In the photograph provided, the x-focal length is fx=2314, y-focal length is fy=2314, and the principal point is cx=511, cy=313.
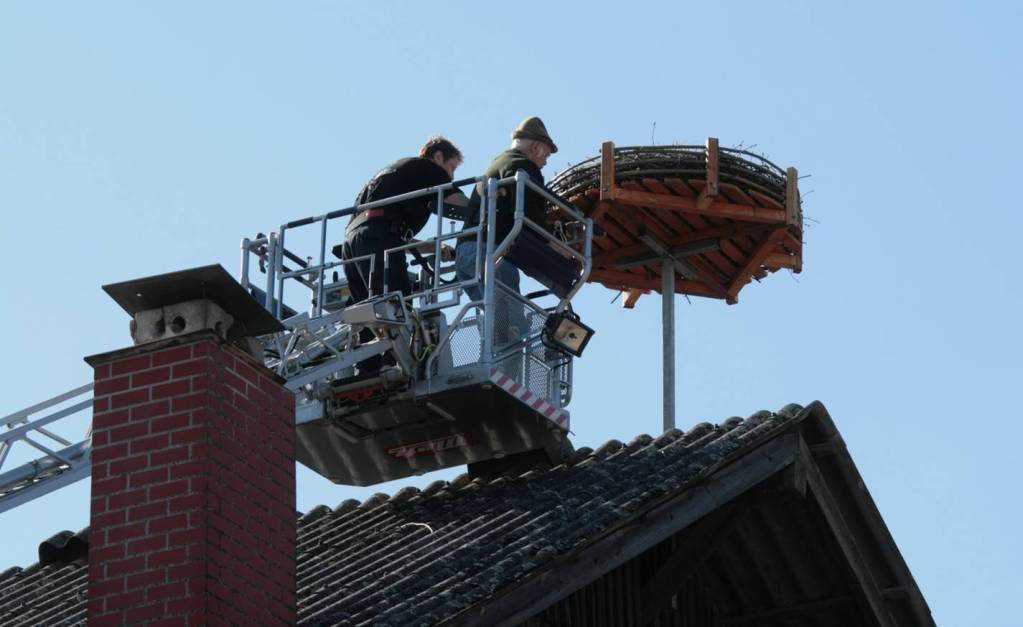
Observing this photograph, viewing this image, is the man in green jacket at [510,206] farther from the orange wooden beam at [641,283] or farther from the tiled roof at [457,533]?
the orange wooden beam at [641,283]

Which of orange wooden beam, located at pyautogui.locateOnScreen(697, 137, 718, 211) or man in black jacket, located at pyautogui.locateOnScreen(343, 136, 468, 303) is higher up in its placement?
orange wooden beam, located at pyautogui.locateOnScreen(697, 137, 718, 211)

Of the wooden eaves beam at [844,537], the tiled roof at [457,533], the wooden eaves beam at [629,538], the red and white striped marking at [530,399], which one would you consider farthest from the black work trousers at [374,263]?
the wooden eaves beam at [844,537]

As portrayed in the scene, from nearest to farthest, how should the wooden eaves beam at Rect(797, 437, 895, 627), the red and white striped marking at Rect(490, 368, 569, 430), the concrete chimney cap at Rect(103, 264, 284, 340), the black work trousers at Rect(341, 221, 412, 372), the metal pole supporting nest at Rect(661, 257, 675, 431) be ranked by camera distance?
the concrete chimney cap at Rect(103, 264, 284, 340) < the wooden eaves beam at Rect(797, 437, 895, 627) < the red and white striped marking at Rect(490, 368, 569, 430) < the black work trousers at Rect(341, 221, 412, 372) < the metal pole supporting nest at Rect(661, 257, 675, 431)

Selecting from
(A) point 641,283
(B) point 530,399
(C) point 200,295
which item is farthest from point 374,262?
(A) point 641,283

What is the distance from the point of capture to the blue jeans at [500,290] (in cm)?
→ 1512

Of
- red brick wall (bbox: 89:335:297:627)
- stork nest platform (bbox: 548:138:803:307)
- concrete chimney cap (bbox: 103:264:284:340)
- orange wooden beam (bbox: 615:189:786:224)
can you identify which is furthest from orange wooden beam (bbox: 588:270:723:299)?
red brick wall (bbox: 89:335:297:627)

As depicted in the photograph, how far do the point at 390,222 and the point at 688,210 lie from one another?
5.82 metres

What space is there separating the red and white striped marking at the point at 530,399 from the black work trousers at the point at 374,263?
1008 mm

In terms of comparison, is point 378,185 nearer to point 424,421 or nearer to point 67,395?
point 424,421

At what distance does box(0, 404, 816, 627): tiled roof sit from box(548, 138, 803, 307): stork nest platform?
19.4 ft

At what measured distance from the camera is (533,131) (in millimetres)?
16031

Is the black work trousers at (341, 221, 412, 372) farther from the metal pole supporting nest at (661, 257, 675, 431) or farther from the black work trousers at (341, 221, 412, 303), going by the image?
the metal pole supporting nest at (661, 257, 675, 431)

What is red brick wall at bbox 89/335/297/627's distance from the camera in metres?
10.6

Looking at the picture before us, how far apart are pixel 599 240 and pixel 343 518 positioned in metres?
7.34
